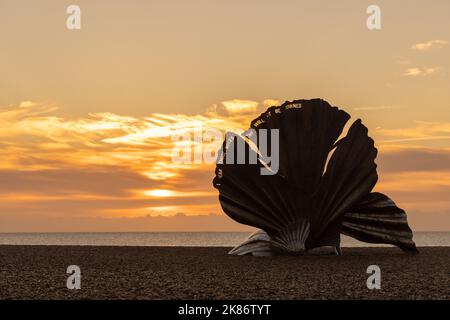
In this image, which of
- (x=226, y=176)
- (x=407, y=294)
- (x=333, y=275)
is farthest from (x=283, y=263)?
(x=407, y=294)

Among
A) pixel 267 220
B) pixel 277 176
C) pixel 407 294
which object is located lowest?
pixel 407 294

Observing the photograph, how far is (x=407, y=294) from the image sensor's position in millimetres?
12148

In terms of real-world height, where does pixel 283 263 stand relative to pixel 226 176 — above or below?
below

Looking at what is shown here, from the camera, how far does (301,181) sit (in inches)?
833

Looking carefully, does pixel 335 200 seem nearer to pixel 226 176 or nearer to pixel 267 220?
pixel 267 220

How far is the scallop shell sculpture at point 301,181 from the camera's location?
69.0 ft

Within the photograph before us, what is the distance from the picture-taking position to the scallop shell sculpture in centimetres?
2103
